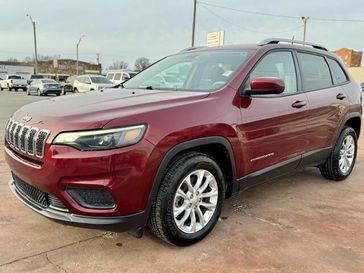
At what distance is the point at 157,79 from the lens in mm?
4242

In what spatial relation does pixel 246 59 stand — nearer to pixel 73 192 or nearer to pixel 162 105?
pixel 162 105

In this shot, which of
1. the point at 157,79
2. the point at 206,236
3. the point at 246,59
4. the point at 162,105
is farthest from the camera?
the point at 157,79

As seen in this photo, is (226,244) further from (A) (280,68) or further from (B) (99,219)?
(A) (280,68)

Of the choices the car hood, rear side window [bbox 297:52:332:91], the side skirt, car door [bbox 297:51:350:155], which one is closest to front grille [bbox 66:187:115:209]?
the car hood

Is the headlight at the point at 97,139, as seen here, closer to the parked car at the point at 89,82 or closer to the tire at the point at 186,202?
the tire at the point at 186,202

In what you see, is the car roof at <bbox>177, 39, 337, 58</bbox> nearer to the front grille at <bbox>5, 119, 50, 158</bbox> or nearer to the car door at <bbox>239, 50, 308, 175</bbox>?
the car door at <bbox>239, 50, 308, 175</bbox>

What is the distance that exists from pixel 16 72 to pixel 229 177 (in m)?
76.0

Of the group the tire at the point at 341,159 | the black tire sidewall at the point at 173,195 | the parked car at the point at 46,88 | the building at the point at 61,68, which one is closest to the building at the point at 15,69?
the building at the point at 61,68

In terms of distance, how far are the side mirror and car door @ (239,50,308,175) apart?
4.2 inches

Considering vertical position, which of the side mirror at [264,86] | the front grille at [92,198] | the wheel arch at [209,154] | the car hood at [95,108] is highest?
the side mirror at [264,86]

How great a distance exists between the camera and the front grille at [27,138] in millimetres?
2763

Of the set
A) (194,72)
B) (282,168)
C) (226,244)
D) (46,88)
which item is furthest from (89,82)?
(226,244)

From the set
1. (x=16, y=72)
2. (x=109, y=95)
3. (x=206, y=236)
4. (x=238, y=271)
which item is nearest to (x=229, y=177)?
(x=206, y=236)

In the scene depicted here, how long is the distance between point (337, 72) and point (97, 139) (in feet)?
12.6
